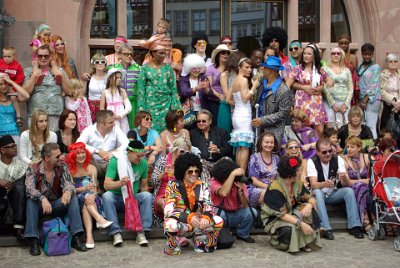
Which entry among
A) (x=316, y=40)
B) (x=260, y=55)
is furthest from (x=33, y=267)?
(x=316, y=40)

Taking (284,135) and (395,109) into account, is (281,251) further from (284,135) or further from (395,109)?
(395,109)

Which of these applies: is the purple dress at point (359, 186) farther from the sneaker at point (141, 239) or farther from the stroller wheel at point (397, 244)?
the sneaker at point (141, 239)

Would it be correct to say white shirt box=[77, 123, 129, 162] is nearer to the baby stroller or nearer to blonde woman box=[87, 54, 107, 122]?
blonde woman box=[87, 54, 107, 122]

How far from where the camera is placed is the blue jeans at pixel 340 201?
31.6 ft

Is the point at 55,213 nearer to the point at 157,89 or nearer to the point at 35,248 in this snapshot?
the point at 35,248

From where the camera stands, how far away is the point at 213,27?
12.9m

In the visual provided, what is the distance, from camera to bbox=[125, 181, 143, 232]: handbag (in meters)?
9.08

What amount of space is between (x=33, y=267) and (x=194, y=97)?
3947 millimetres

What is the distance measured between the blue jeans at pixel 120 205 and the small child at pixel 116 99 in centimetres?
149

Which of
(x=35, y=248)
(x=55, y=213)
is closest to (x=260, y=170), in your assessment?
(x=55, y=213)

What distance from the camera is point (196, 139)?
Result: 34.6ft

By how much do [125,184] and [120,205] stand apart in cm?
35

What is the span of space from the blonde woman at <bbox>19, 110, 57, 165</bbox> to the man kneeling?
3.17ft

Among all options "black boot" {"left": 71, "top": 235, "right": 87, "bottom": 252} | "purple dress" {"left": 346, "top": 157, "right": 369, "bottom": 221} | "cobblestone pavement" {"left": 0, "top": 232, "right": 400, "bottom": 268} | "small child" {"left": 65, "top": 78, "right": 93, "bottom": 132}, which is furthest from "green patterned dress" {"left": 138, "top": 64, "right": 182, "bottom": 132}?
"purple dress" {"left": 346, "top": 157, "right": 369, "bottom": 221}
